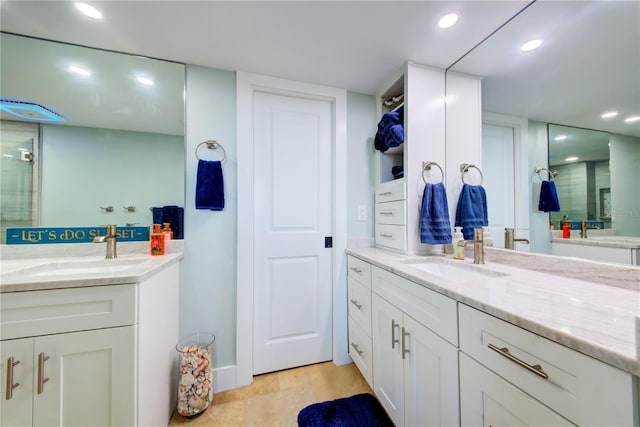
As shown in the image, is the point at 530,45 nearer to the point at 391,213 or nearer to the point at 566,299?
the point at 391,213

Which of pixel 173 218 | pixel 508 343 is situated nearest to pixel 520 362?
pixel 508 343

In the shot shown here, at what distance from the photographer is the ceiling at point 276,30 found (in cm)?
111

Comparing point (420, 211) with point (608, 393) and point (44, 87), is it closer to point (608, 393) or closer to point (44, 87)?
point (608, 393)

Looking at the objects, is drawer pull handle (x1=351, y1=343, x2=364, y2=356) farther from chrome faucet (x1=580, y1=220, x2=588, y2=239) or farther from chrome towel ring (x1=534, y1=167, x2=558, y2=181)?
chrome towel ring (x1=534, y1=167, x2=558, y2=181)

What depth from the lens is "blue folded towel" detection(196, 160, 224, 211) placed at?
150 cm

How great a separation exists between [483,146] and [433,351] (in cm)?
131

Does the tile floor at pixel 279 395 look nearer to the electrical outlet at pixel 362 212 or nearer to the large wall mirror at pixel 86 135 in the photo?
the electrical outlet at pixel 362 212

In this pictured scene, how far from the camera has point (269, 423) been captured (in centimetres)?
129

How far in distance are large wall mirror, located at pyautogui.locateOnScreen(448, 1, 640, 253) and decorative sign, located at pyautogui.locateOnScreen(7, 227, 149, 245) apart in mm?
2310

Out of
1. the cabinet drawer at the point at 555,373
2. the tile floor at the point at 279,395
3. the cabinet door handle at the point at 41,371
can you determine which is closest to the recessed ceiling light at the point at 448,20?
the cabinet drawer at the point at 555,373

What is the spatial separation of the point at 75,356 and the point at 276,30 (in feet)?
5.91

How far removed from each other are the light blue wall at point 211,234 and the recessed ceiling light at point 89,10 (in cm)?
47

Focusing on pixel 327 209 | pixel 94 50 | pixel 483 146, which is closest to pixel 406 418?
pixel 327 209

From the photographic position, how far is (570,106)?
1.07 metres
